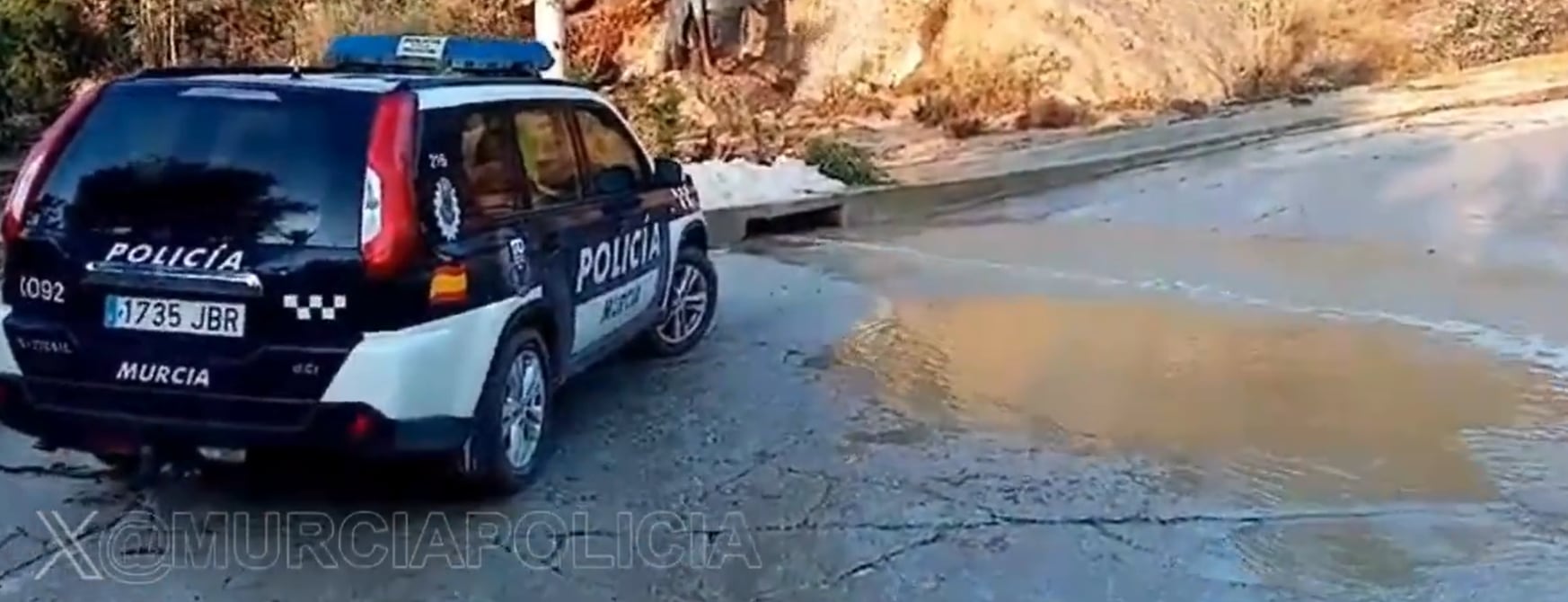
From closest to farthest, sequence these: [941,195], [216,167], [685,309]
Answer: [216,167] → [685,309] → [941,195]

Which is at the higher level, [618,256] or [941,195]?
[618,256]

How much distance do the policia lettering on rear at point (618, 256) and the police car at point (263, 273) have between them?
679mm

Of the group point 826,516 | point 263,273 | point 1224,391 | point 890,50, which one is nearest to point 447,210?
point 263,273

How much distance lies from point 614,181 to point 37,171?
2193mm

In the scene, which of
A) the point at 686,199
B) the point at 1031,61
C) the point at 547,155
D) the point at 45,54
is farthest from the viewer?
the point at 1031,61

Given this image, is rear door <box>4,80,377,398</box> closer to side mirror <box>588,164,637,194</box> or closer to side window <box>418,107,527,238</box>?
side window <box>418,107,527,238</box>

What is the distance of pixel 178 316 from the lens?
17.1 ft

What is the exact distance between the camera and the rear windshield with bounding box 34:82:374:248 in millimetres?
5211

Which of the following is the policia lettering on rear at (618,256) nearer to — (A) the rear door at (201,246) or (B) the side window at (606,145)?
(B) the side window at (606,145)

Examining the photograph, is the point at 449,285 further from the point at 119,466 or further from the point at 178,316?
the point at 119,466

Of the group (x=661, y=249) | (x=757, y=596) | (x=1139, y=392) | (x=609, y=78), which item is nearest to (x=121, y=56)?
(x=609, y=78)

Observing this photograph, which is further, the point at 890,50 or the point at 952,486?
the point at 890,50

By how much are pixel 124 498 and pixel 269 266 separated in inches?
50.5

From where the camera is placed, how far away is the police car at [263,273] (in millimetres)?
5184
